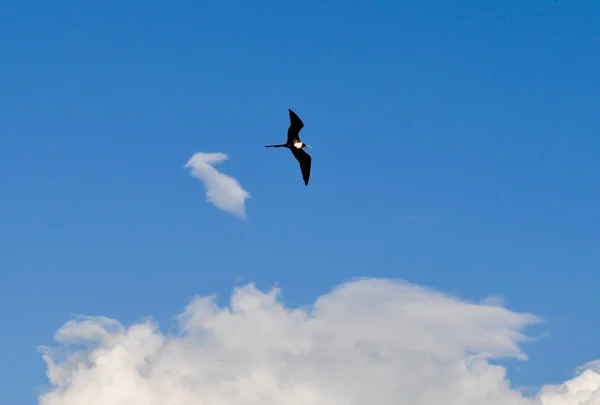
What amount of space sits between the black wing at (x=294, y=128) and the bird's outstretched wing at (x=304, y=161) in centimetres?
145

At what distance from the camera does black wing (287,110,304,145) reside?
3298 inches

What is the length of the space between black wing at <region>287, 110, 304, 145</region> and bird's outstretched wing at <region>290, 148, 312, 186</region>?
1.45m

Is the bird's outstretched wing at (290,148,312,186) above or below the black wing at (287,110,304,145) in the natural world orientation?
below

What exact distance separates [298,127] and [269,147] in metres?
4.02

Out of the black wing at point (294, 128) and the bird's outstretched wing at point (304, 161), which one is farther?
the bird's outstretched wing at point (304, 161)

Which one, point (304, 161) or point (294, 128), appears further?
point (304, 161)

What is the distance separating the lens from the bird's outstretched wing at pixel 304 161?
87625 mm

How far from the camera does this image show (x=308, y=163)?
289 feet

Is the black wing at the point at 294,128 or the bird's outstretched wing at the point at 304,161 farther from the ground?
the black wing at the point at 294,128

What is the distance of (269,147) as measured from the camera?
8656cm

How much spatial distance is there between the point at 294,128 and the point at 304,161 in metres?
4.57

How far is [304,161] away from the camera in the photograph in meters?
87.9

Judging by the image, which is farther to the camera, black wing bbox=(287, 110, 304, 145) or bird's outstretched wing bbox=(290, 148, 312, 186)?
bird's outstretched wing bbox=(290, 148, 312, 186)

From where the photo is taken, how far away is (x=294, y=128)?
84938 mm
